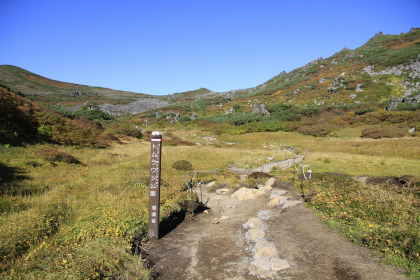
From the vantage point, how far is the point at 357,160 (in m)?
20.7

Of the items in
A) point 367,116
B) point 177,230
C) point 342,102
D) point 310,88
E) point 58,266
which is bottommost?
point 177,230

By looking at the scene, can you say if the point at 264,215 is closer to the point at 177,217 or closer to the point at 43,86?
the point at 177,217

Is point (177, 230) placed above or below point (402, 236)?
below

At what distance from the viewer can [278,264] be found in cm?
559

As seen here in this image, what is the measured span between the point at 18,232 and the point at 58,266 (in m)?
1.99

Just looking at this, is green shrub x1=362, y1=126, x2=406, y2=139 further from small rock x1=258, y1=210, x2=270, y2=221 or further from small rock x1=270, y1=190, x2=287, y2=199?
small rock x1=258, y1=210, x2=270, y2=221

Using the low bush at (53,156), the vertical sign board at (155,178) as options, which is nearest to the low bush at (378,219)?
the vertical sign board at (155,178)

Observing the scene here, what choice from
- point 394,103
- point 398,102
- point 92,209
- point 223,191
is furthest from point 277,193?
point 398,102

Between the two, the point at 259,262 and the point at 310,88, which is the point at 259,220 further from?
the point at 310,88

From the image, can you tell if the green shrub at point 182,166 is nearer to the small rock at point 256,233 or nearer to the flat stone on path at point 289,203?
the flat stone on path at point 289,203

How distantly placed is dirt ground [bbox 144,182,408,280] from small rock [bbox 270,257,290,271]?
104 mm

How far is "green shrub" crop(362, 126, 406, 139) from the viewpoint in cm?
3172

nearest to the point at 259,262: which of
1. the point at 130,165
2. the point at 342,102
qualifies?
the point at 130,165

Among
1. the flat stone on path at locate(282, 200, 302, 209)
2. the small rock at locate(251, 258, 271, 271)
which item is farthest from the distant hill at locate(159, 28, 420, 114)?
the small rock at locate(251, 258, 271, 271)
